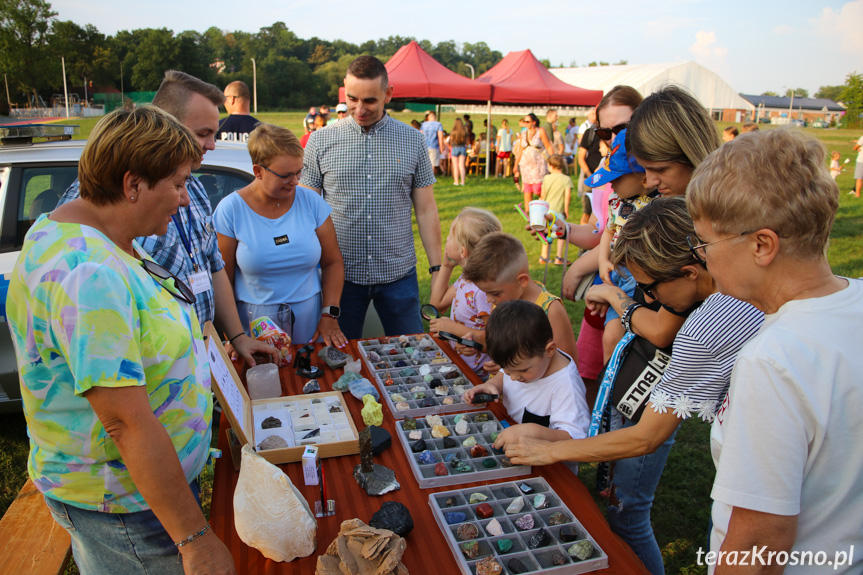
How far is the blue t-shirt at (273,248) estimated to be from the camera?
2.77 m

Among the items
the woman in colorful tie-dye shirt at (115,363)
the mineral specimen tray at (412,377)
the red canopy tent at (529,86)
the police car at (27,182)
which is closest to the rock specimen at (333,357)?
the mineral specimen tray at (412,377)

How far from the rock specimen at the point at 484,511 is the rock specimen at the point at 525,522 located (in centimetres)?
7

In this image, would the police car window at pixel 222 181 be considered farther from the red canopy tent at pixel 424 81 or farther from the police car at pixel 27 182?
the red canopy tent at pixel 424 81

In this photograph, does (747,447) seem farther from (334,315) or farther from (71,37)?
(71,37)

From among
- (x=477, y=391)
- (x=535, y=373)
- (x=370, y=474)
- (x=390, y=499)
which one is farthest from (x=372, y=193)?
(x=390, y=499)

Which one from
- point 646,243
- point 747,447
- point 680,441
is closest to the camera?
point 747,447

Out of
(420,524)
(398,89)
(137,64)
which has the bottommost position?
(420,524)

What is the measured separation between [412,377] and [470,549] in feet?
3.36

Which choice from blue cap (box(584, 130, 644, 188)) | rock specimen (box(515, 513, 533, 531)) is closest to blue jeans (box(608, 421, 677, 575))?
rock specimen (box(515, 513, 533, 531))

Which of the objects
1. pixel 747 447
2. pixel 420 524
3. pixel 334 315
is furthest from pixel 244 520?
pixel 334 315

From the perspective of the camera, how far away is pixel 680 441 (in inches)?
152

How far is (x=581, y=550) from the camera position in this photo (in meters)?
1.33

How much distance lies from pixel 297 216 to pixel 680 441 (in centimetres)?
307

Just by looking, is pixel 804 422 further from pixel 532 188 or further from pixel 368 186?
pixel 532 188
